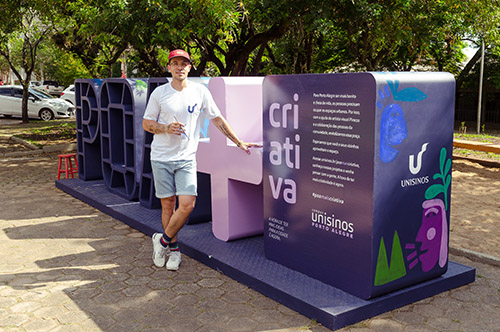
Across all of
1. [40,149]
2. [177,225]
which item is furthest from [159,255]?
[40,149]

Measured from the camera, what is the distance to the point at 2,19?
1481cm

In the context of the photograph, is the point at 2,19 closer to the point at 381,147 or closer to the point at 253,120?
the point at 253,120

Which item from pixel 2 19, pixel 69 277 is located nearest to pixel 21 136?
pixel 2 19

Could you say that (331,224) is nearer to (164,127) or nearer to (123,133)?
(164,127)

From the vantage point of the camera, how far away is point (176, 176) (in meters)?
5.20

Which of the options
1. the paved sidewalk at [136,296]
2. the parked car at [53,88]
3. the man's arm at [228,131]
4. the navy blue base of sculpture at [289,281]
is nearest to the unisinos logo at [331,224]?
the navy blue base of sculpture at [289,281]

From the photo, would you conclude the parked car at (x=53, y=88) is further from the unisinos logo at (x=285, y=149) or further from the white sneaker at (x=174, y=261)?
the unisinos logo at (x=285, y=149)

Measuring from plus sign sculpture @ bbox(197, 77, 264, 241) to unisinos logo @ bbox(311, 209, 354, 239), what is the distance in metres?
1.25

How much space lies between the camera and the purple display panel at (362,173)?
13.6 feet

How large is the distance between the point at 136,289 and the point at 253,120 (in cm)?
219

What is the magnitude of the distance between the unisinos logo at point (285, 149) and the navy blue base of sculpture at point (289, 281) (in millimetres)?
694

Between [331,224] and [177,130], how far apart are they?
5.31ft

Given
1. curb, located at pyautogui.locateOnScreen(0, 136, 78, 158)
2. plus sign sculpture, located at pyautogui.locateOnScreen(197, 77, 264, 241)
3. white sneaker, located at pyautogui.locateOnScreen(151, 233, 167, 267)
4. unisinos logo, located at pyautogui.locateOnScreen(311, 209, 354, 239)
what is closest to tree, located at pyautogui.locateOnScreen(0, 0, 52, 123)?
curb, located at pyautogui.locateOnScreen(0, 136, 78, 158)

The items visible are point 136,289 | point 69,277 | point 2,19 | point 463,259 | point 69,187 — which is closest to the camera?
point 136,289
